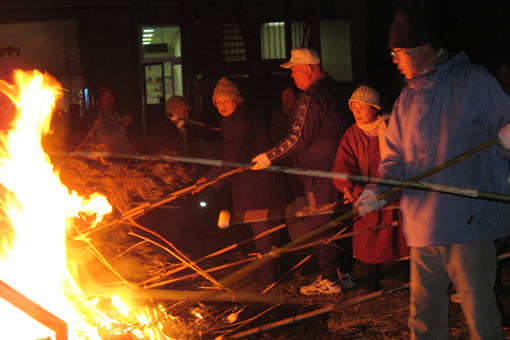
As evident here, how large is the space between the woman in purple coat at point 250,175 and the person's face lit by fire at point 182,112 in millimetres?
1199

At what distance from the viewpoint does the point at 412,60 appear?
10.6ft

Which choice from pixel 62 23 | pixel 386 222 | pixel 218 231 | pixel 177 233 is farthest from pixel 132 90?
pixel 386 222

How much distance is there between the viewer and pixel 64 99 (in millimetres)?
15453

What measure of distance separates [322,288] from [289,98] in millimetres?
3361

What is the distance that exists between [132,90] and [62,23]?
2574 millimetres

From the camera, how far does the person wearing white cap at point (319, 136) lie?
544cm

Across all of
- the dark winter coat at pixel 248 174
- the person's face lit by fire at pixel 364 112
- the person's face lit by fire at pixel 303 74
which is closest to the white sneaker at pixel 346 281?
the dark winter coat at pixel 248 174

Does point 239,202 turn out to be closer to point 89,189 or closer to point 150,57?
point 89,189

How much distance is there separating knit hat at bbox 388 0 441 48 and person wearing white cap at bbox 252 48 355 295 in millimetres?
2162

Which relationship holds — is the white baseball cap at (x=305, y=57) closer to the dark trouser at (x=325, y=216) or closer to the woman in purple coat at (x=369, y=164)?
the woman in purple coat at (x=369, y=164)

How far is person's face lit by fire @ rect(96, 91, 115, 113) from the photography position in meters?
7.46

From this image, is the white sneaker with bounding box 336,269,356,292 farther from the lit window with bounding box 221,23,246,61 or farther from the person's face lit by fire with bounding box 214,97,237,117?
the lit window with bounding box 221,23,246,61

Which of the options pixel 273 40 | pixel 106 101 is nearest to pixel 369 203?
pixel 106 101

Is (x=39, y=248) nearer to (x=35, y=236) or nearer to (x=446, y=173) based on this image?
(x=35, y=236)
